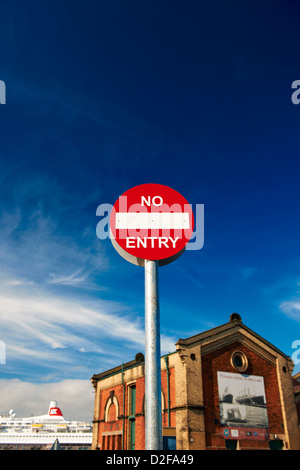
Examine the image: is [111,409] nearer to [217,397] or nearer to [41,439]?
[217,397]

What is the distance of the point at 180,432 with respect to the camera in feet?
65.9

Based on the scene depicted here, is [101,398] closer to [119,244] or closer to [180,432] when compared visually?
[180,432]

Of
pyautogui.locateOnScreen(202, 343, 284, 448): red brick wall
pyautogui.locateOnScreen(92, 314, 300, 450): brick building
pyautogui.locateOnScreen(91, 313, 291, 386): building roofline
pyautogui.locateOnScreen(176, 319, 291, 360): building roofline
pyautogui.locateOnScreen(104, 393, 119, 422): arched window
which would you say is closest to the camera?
pyautogui.locateOnScreen(92, 314, 300, 450): brick building

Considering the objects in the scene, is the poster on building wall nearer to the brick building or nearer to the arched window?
the brick building

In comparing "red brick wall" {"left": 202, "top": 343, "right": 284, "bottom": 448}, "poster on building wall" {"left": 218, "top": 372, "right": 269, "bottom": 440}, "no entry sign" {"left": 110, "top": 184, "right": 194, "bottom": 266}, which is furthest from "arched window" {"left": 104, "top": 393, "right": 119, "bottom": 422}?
"no entry sign" {"left": 110, "top": 184, "right": 194, "bottom": 266}

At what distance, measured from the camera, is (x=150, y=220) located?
8.59 meters

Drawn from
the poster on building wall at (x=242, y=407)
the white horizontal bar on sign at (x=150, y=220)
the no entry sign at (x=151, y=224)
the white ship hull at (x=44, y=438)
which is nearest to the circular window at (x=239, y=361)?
the poster on building wall at (x=242, y=407)

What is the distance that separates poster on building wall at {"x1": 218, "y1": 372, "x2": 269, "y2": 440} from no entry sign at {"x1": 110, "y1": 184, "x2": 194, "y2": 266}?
17.2 m

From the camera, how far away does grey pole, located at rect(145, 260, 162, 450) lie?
264 inches

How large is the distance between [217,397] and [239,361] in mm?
3499

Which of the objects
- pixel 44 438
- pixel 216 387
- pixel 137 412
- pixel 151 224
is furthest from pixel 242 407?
pixel 44 438
